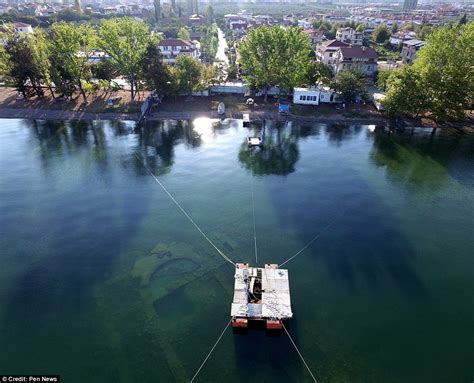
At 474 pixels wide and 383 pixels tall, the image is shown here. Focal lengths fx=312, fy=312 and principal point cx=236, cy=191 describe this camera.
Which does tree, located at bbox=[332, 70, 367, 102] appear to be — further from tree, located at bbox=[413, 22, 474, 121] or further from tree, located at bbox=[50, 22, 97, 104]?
tree, located at bbox=[50, 22, 97, 104]

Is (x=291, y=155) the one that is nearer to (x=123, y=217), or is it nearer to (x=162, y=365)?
(x=123, y=217)

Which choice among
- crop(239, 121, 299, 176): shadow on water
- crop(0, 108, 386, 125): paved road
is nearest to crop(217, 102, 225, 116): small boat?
crop(0, 108, 386, 125): paved road

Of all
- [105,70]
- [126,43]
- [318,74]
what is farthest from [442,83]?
[105,70]

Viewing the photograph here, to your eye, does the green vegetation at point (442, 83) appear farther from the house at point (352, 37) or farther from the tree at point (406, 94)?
the house at point (352, 37)

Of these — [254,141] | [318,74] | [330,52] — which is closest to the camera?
[254,141]

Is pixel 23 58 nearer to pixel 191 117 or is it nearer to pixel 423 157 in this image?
pixel 191 117

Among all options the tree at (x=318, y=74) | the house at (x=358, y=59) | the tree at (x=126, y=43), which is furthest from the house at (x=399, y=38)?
the tree at (x=126, y=43)
